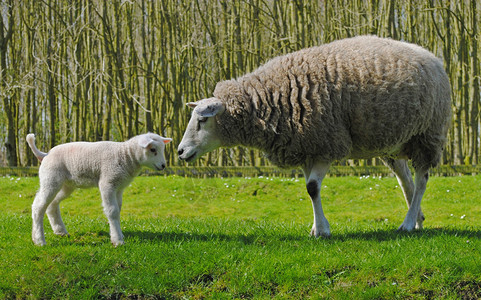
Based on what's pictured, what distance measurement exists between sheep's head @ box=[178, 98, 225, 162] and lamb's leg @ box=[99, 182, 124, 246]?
90 centimetres

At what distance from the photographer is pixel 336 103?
5812mm

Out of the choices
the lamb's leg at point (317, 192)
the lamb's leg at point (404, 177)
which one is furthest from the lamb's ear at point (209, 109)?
the lamb's leg at point (404, 177)

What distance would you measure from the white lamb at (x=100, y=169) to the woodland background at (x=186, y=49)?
8.78m

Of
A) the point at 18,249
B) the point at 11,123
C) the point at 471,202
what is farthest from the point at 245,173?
the point at 18,249

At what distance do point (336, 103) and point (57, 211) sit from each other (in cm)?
341

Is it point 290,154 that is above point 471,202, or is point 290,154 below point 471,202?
above

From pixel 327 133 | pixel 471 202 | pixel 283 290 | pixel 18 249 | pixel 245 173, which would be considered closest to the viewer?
pixel 283 290

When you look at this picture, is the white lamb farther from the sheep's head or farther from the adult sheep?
the adult sheep

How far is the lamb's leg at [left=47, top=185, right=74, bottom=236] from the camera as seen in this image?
582cm

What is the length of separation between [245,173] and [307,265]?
9.45 meters

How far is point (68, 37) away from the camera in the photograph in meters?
17.4

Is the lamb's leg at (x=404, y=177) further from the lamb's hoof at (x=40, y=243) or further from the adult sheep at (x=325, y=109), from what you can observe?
the lamb's hoof at (x=40, y=243)

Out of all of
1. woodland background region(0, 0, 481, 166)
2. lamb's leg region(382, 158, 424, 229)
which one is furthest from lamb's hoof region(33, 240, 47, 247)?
woodland background region(0, 0, 481, 166)

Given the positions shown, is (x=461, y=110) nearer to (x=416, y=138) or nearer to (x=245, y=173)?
(x=245, y=173)
